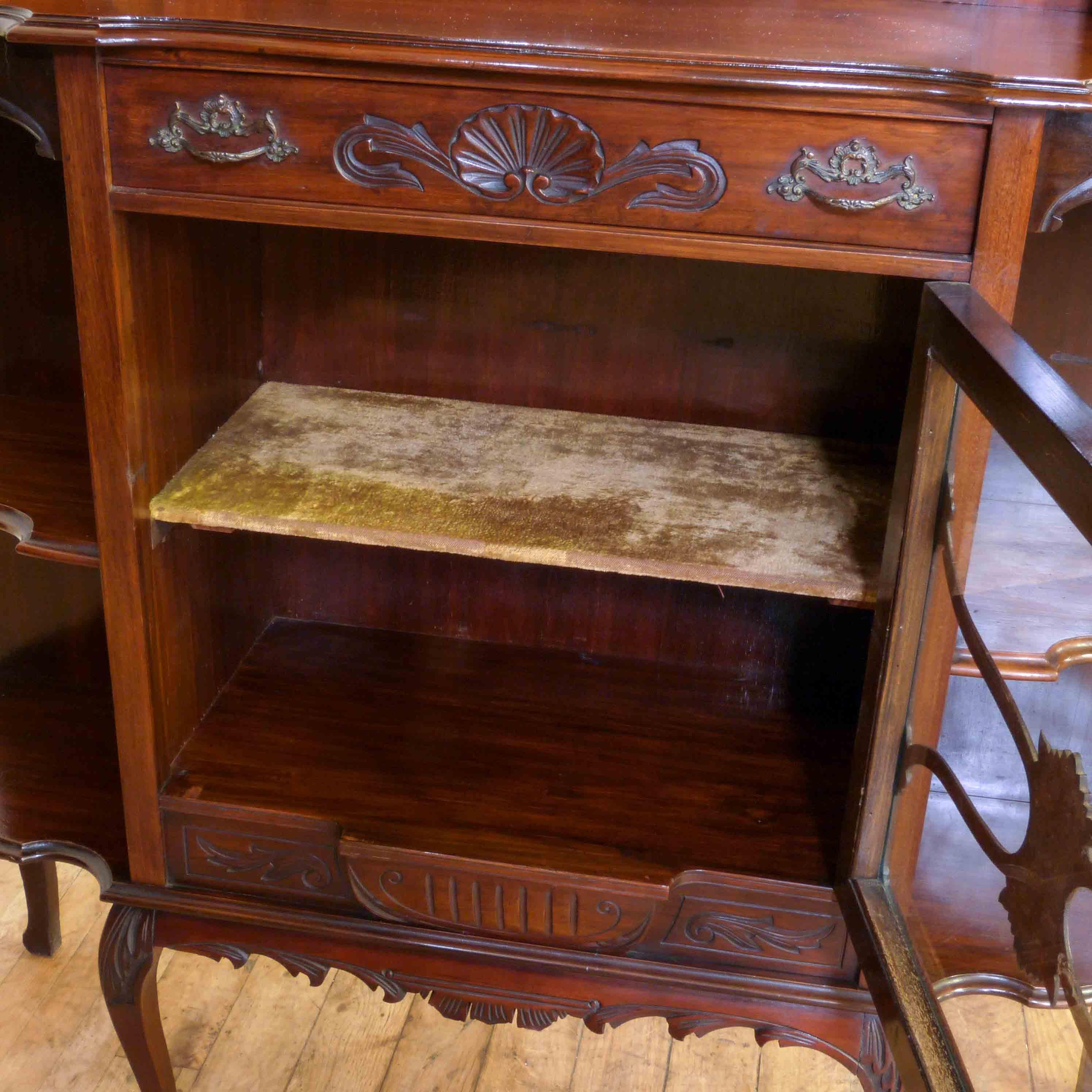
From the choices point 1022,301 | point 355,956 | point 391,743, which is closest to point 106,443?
point 391,743

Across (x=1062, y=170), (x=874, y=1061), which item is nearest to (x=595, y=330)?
(x=1062, y=170)

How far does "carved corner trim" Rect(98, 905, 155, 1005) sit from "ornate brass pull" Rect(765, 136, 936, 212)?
93cm

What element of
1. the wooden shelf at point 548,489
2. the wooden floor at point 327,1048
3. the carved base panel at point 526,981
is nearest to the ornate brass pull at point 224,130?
the wooden shelf at point 548,489

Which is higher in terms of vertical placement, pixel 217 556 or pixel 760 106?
pixel 760 106

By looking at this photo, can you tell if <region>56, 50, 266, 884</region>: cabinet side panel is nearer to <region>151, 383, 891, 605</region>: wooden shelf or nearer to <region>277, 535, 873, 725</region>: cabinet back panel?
<region>151, 383, 891, 605</region>: wooden shelf

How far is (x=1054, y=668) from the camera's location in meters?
0.83

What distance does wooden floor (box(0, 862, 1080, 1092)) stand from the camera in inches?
59.8

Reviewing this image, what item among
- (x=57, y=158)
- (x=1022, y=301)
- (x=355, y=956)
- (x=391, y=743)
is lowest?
(x=355, y=956)

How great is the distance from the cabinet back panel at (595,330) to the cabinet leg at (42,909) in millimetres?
752

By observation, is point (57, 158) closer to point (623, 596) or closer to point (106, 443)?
point (106, 443)

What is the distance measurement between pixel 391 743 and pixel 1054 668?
715 mm

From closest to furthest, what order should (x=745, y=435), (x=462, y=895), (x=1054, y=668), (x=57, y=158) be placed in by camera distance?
(x=1054, y=668) → (x=57, y=158) → (x=462, y=895) → (x=745, y=435)

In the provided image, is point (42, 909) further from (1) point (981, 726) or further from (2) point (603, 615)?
(1) point (981, 726)

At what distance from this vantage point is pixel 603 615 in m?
1.47
